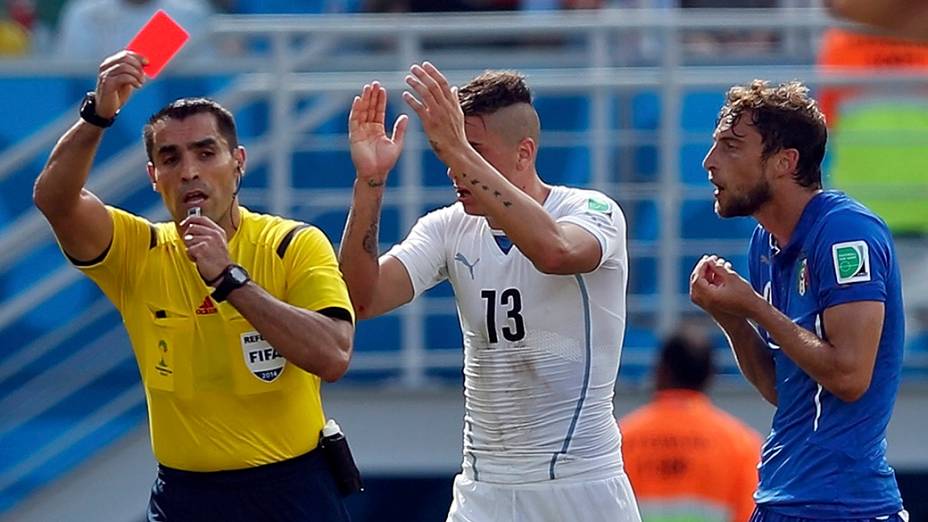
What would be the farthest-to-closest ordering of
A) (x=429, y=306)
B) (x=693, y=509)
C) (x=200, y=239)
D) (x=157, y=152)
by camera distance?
(x=429, y=306), (x=693, y=509), (x=157, y=152), (x=200, y=239)

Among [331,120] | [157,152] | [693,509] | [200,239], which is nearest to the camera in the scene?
[200,239]

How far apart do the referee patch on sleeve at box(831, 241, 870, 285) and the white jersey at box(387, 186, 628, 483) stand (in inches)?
26.9

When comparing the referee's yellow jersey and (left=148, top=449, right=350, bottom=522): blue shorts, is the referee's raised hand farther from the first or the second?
(left=148, top=449, right=350, bottom=522): blue shorts

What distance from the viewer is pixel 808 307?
4.72 metres

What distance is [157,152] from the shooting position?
197 inches

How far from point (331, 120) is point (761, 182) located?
4.65 m

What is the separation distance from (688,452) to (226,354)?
225cm

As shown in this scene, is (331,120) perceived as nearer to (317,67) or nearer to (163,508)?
(317,67)

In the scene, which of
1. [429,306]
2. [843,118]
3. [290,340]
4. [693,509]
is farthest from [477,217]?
[843,118]

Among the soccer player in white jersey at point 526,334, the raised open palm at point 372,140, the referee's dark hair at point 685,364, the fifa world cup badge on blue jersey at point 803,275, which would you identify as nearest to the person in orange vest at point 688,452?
the referee's dark hair at point 685,364

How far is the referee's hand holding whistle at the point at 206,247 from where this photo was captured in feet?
15.1

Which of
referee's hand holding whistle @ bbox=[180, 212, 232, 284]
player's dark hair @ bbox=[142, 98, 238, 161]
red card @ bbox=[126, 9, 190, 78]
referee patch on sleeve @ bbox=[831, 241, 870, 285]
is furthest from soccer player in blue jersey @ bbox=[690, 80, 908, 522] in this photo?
red card @ bbox=[126, 9, 190, 78]

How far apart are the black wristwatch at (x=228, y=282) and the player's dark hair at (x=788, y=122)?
1.40 metres

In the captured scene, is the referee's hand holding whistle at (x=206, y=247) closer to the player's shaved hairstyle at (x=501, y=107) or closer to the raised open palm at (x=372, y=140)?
the raised open palm at (x=372, y=140)
